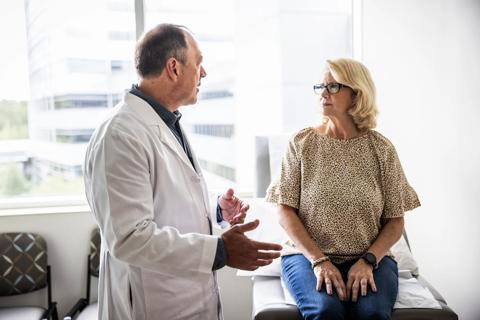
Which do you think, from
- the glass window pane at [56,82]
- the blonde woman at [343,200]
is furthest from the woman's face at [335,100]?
the glass window pane at [56,82]

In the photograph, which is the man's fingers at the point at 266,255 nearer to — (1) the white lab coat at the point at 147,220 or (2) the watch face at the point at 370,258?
(1) the white lab coat at the point at 147,220

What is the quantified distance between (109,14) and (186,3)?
0.47 m

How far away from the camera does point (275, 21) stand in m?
2.80

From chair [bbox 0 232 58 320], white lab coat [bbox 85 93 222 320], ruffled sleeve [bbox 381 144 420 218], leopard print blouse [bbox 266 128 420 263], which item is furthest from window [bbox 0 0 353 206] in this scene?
white lab coat [bbox 85 93 222 320]

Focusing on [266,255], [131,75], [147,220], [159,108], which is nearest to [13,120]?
[131,75]

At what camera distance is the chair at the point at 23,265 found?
237cm

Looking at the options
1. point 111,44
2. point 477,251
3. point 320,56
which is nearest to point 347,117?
point 320,56

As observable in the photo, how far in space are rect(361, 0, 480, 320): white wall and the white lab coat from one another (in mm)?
1579

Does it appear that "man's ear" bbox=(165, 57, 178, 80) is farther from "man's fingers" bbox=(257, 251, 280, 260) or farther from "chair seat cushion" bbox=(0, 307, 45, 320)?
"chair seat cushion" bbox=(0, 307, 45, 320)

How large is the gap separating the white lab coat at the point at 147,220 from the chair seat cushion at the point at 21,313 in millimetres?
973

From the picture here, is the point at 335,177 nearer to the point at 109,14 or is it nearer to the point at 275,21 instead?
the point at 275,21

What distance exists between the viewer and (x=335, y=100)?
1.93 meters

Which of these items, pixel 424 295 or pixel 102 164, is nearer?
pixel 102 164

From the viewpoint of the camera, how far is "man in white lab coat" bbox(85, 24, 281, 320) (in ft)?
3.89
